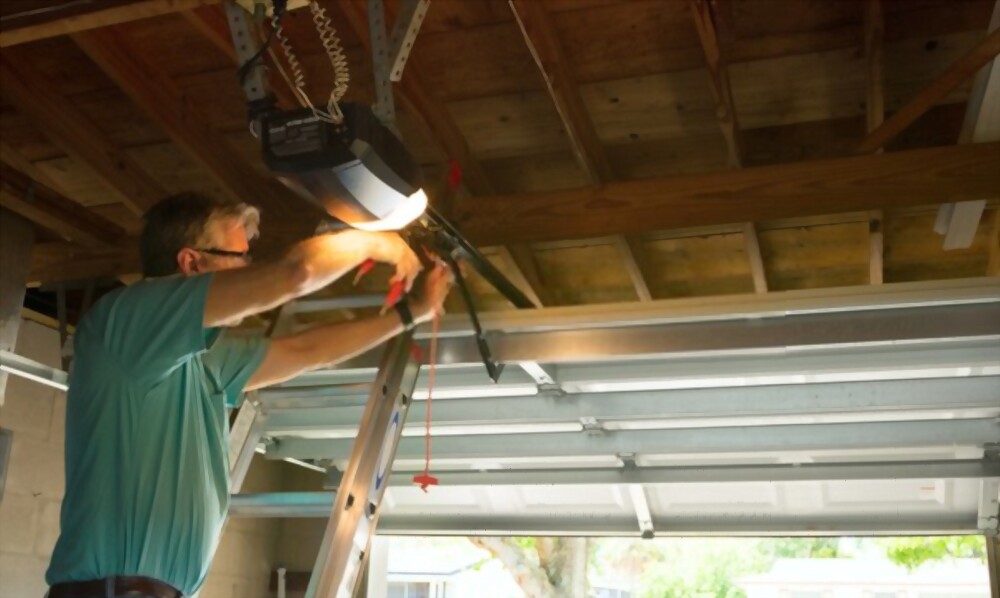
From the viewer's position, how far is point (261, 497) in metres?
2.59

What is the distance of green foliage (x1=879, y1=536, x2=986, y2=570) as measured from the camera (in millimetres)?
11406

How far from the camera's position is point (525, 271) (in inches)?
156

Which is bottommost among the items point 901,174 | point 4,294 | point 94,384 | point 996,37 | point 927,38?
point 94,384

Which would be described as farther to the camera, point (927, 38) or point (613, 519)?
point (613, 519)

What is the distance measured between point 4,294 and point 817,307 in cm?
265

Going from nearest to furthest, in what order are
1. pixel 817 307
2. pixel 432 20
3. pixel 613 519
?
pixel 817 307 → pixel 432 20 → pixel 613 519

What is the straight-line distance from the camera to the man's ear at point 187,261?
2.21 m

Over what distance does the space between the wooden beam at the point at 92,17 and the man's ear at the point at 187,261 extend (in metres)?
0.61

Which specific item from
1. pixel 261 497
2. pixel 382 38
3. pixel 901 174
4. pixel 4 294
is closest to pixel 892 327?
pixel 901 174

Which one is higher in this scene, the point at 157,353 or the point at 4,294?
the point at 4,294

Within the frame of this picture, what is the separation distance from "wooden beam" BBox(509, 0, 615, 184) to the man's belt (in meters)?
1.67

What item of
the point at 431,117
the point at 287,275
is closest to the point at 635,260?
the point at 431,117

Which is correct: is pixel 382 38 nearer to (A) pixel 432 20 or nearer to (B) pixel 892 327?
(A) pixel 432 20

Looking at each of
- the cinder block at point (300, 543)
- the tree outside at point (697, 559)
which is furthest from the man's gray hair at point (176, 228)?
the tree outside at point (697, 559)
